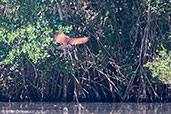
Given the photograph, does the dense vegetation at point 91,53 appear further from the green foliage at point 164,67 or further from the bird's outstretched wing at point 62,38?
the bird's outstretched wing at point 62,38

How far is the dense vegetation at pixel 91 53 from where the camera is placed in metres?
12.1

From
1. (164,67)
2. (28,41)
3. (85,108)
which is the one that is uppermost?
(28,41)

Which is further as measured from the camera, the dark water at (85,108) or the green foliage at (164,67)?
the green foliage at (164,67)

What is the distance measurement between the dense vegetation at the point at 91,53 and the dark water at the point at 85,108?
34 cm

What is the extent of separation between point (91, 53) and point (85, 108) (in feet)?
4.90

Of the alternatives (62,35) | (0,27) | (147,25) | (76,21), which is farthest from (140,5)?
(0,27)

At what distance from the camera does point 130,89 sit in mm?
12812

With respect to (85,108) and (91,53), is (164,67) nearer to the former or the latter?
(85,108)

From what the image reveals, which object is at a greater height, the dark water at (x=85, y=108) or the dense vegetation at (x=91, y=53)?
the dense vegetation at (x=91, y=53)

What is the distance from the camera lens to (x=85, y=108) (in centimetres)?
1171

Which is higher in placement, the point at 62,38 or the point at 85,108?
the point at 62,38

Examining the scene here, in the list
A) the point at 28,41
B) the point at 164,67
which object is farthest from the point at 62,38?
the point at 164,67

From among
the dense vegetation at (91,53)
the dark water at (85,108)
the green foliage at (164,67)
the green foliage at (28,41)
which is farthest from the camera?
the dense vegetation at (91,53)

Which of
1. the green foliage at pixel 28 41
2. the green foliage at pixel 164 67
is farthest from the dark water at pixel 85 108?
the green foliage at pixel 28 41
